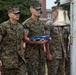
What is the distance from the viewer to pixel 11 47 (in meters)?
6.53

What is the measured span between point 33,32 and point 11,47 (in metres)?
0.64

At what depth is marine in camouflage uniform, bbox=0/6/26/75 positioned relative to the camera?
648 cm

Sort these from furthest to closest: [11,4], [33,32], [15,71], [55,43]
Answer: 1. [11,4]
2. [55,43]
3. [33,32]
4. [15,71]

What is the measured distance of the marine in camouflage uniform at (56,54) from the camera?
768 cm

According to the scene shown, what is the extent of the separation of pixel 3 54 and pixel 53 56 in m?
1.54

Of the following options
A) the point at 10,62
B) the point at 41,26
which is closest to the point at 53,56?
the point at 41,26

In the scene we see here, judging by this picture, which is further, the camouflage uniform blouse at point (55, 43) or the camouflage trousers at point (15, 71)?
the camouflage uniform blouse at point (55, 43)

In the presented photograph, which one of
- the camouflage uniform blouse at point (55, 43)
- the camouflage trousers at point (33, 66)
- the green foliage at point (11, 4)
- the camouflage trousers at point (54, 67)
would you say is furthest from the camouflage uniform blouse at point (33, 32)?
A: the green foliage at point (11, 4)

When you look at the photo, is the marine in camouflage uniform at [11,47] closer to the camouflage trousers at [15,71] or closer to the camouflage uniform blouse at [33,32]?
the camouflage trousers at [15,71]

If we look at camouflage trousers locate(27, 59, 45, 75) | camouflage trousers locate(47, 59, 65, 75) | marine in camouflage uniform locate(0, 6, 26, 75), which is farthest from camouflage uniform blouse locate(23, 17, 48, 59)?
camouflage trousers locate(47, 59, 65, 75)

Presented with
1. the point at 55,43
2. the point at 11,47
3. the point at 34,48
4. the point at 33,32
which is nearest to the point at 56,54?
the point at 55,43

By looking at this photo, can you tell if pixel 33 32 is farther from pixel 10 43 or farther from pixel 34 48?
pixel 10 43

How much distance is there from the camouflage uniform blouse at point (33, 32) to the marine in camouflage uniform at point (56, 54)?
605mm

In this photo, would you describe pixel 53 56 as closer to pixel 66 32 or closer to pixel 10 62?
pixel 66 32
